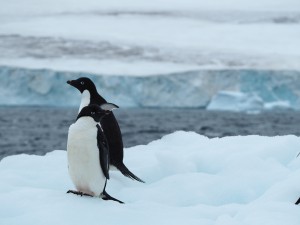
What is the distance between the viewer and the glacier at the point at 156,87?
42000mm

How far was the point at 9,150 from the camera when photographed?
17203mm

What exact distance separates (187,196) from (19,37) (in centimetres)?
9353

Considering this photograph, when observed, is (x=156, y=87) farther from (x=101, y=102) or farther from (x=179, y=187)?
(x=179, y=187)

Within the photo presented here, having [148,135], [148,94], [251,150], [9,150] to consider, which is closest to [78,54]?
[148,94]

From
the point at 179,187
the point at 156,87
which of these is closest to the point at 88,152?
the point at 179,187

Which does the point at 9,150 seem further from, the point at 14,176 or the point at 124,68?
the point at 124,68

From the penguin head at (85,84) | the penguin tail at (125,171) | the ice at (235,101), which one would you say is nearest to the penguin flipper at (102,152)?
the penguin tail at (125,171)

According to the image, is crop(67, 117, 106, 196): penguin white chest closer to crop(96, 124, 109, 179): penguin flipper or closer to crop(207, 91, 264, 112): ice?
crop(96, 124, 109, 179): penguin flipper

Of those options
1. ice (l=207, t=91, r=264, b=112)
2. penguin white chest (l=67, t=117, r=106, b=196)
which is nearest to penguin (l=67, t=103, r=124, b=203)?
penguin white chest (l=67, t=117, r=106, b=196)

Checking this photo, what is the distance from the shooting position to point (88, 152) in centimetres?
402

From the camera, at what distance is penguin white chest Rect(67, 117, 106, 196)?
400 cm

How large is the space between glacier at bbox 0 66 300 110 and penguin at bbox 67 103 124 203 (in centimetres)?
3770

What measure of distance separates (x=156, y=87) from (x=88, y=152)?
132 feet

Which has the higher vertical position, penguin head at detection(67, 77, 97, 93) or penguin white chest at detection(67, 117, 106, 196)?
penguin head at detection(67, 77, 97, 93)
